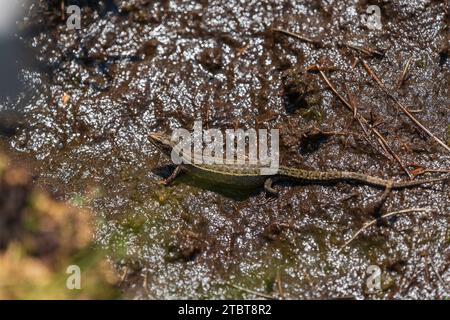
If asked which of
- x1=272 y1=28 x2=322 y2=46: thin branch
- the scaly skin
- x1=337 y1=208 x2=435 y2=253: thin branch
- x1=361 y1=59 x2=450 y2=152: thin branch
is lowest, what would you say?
x1=337 y1=208 x2=435 y2=253: thin branch

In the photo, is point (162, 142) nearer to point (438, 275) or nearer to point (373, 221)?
point (373, 221)


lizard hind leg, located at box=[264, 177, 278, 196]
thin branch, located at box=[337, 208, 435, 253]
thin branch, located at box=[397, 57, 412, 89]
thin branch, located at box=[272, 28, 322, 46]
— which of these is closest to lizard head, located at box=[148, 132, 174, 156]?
lizard hind leg, located at box=[264, 177, 278, 196]

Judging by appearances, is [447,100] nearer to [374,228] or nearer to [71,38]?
[374,228]

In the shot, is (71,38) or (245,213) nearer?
(245,213)

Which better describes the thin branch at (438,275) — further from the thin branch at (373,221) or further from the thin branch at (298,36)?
the thin branch at (298,36)

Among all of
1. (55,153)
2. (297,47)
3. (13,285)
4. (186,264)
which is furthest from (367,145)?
(13,285)

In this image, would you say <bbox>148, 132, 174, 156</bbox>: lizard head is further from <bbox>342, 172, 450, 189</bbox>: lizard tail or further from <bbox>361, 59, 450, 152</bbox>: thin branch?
<bbox>361, 59, 450, 152</bbox>: thin branch
